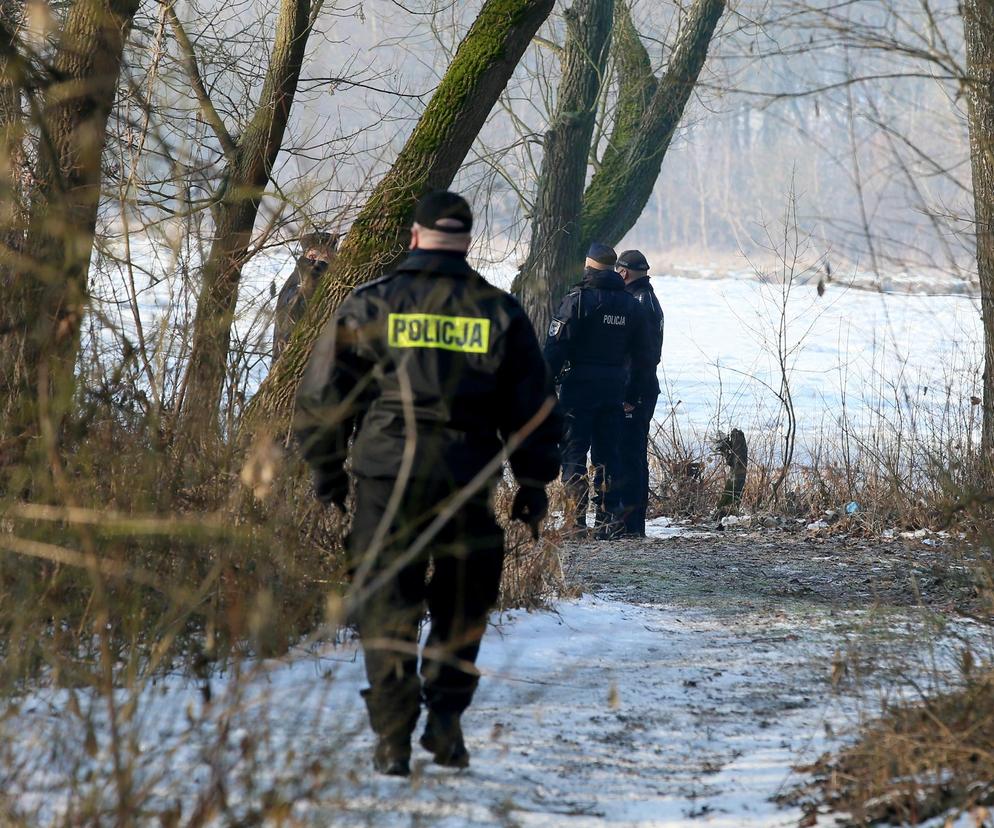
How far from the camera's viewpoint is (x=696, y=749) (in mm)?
4379

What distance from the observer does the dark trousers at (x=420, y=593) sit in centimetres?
382

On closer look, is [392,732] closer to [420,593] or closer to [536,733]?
[420,593]

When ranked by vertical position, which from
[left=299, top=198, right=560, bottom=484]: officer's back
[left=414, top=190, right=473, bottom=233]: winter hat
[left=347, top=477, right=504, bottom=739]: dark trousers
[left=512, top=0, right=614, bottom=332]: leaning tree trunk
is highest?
[left=512, top=0, right=614, bottom=332]: leaning tree trunk

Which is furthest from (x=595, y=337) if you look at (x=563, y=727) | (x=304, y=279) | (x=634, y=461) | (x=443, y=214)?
(x=443, y=214)

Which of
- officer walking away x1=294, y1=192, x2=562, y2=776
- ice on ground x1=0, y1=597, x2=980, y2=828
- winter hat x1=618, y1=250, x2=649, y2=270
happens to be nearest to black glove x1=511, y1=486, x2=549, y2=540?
officer walking away x1=294, y1=192, x2=562, y2=776

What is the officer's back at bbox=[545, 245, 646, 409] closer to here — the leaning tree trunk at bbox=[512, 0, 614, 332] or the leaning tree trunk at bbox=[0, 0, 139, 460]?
the leaning tree trunk at bbox=[512, 0, 614, 332]

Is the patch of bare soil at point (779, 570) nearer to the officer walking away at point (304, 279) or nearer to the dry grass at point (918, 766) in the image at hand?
the dry grass at point (918, 766)

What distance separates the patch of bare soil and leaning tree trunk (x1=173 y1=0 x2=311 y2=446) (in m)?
2.87

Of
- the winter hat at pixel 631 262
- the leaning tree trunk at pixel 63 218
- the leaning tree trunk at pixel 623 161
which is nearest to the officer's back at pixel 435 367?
the leaning tree trunk at pixel 63 218

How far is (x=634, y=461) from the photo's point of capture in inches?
398

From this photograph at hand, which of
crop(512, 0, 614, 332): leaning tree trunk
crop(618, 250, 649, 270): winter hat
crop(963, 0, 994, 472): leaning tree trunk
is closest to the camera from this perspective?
crop(963, 0, 994, 472): leaning tree trunk

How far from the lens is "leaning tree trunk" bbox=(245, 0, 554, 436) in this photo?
230 inches

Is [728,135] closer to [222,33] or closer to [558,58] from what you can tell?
[558,58]

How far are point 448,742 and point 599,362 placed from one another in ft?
19.8
